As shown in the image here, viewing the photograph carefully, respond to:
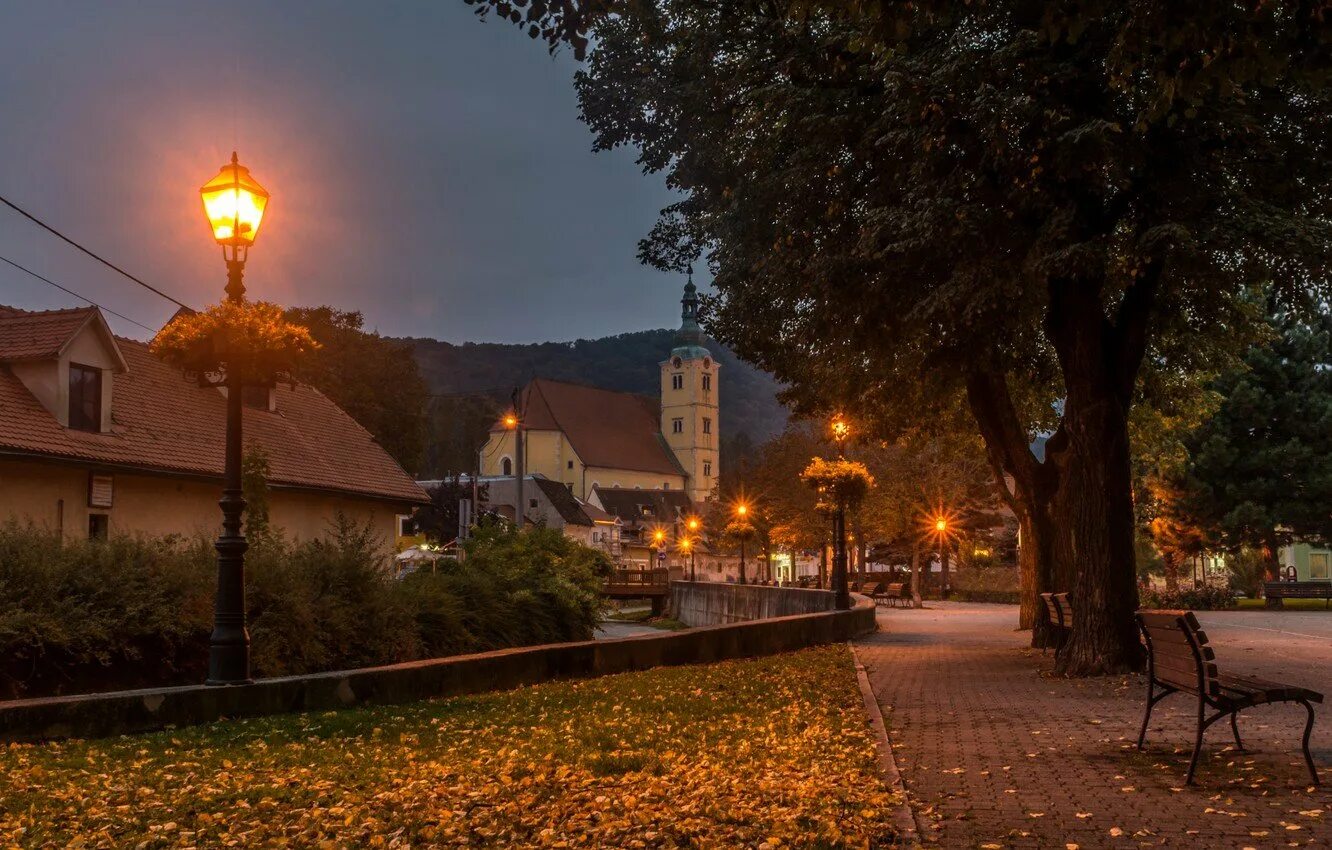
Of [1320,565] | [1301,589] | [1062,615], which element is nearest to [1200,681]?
[1062,615]

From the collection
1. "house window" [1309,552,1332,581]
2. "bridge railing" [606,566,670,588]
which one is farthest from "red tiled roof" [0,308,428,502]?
"house window" [1309,552,1332,581]

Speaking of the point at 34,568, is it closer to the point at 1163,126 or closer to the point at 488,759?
the point at 488,759

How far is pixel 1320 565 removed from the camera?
82.8 metres

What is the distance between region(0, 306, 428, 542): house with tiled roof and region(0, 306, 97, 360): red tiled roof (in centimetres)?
3

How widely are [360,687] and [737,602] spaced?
118 feet

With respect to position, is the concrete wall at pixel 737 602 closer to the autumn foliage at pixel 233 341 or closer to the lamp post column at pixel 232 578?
the autumn foliage at pixel 233 341

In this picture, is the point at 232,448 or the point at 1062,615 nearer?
the point at 232,448

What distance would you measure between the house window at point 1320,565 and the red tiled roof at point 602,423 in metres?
69.5

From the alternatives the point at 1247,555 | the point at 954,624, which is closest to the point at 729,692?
the point at 954,624

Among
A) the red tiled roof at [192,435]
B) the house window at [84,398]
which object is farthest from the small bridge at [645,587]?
the house window at [84,398]

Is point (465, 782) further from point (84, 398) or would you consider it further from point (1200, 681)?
point (84, 398)

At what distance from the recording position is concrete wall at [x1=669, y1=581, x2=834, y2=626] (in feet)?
121

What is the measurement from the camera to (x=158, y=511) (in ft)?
86.9

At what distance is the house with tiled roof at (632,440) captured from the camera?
122 m
